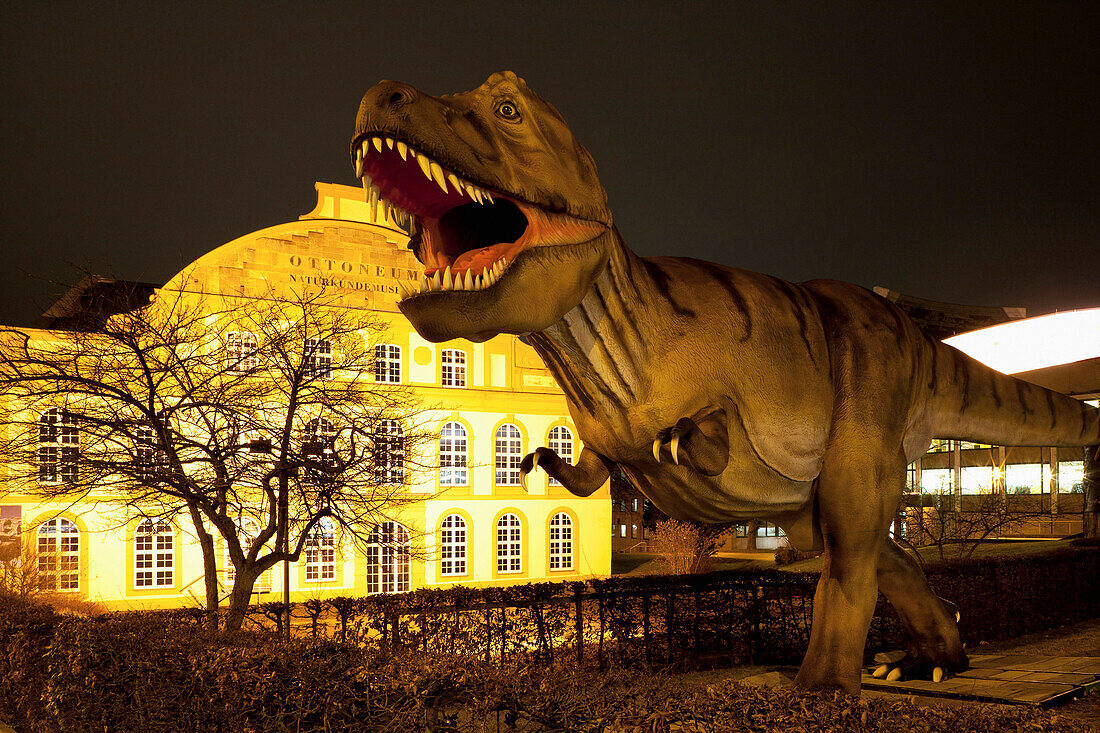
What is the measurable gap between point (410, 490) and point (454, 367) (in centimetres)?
506

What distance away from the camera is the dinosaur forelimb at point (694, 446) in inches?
127

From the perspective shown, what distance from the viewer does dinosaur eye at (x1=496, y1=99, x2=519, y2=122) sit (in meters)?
3.15

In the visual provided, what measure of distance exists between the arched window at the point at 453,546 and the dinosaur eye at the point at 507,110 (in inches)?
1171

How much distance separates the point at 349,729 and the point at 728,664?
29.2 feet

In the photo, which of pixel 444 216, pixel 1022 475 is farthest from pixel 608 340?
pixel 1022 475

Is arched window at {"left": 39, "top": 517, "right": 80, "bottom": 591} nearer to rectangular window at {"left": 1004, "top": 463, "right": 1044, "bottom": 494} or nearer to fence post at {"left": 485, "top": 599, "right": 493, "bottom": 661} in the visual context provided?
fence post at {"left": 485, "top": 599, "right": 493, "bottom": 661}

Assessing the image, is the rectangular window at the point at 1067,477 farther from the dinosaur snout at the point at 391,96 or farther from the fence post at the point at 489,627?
the dinosaur snout at the point at 391,96

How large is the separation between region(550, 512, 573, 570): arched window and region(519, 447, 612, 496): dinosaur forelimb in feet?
102

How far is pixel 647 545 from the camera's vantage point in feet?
179

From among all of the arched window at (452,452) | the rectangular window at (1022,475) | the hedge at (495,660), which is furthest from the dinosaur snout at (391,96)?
the rectangular window at (1022,475)

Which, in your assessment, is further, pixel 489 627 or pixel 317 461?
pixel 489 627

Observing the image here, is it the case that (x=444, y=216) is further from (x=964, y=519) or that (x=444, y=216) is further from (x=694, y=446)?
(x=964, y=519)

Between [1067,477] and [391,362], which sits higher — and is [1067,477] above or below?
below

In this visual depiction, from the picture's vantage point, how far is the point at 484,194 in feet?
9.85
